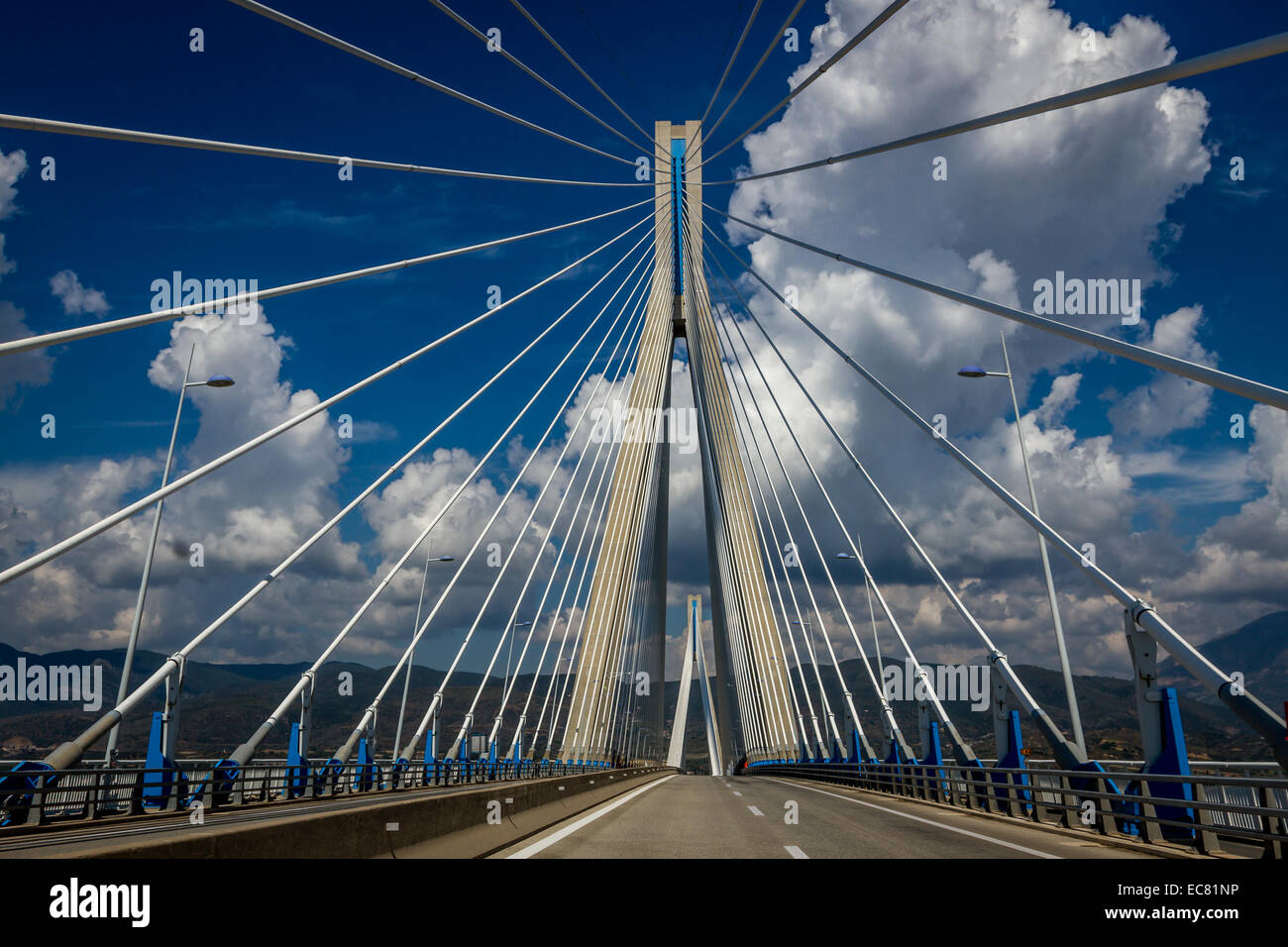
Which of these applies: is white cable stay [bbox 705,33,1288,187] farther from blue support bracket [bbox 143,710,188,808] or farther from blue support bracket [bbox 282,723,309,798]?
blue support bracket [bbox 282,723,309,798]

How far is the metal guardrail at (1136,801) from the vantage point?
9945 mm

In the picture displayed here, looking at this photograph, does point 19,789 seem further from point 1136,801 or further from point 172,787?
point 1136,801

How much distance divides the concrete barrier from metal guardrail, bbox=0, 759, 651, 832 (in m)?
7.83

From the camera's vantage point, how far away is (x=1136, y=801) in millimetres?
11820

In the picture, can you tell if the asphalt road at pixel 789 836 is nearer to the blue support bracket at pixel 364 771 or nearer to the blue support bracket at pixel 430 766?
the blue support bracket at pixel 364 771

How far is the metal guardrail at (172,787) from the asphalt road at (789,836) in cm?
783

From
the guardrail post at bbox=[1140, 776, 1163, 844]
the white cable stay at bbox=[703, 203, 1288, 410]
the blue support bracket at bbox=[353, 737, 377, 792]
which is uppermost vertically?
the white cable stay at bbox=[703, 203, 1288, 410]

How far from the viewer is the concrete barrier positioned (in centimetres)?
539

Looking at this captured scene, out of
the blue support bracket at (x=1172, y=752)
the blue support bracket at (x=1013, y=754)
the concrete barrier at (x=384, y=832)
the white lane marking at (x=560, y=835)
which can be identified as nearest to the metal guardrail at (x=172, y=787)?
the white lane marking at (x=560, y=835)

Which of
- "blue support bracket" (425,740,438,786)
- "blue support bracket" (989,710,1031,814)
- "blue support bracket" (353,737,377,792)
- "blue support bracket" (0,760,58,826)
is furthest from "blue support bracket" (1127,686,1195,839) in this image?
"blue support bracket" (425,740,438,786)

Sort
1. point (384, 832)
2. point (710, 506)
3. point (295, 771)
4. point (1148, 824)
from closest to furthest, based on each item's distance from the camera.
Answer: point (384, 832)
point (1148, 824)
point (295, 771)
point (710, 506)

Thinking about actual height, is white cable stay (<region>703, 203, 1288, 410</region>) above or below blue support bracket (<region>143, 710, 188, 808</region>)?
above

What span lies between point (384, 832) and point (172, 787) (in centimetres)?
1494

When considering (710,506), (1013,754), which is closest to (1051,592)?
(1013,754)
